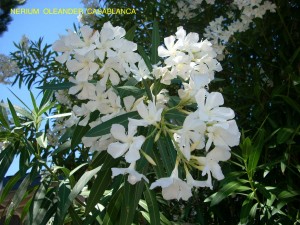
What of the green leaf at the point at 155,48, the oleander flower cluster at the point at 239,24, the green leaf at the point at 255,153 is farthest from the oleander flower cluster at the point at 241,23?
the green leaf at the point at 155,48

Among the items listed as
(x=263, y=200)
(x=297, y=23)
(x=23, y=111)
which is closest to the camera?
(x=23, y=111)

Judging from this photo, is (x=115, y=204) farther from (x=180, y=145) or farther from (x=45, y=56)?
(x=45, y=56)

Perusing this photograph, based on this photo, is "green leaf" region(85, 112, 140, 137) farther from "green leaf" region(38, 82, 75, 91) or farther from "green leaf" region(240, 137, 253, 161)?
"green leaf" region(240, 137, 253, 161)

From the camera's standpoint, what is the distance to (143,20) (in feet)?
11.1

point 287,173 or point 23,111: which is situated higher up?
point 23,111

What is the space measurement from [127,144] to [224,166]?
3.89 ft

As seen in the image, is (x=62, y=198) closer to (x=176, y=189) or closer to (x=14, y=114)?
(x=14, y=114)

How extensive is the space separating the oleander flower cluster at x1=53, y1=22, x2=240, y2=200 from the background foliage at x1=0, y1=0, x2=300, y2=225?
2.9 inches

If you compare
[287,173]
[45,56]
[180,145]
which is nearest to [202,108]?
[180,145]

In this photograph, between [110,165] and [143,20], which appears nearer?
[110,165]

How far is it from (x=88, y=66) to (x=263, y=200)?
51.9 inches

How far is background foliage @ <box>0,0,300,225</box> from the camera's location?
1.49 meters

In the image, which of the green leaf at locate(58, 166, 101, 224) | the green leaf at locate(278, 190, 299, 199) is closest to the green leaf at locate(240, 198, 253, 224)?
the green leaf at locate(278, 190, 299, 199)

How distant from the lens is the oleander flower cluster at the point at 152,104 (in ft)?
3.23
